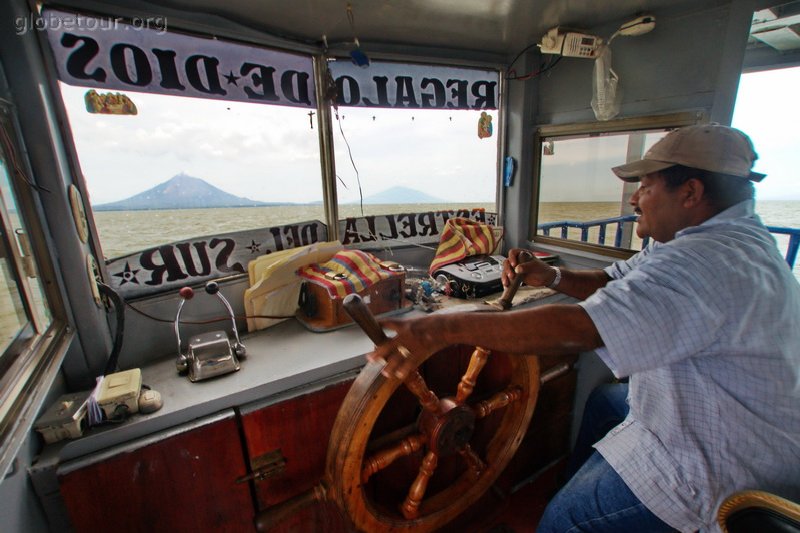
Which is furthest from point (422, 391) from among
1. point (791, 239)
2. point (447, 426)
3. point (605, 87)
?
point (791, 239)

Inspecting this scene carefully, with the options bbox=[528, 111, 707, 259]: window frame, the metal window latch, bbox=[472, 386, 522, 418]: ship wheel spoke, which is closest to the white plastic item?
bbox=[528, 111, 707, 259]: window frame

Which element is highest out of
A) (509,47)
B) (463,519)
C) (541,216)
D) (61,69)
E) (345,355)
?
(509,47)

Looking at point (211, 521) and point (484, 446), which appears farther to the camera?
point (484, 446)

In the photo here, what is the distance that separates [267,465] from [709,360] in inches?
45.6

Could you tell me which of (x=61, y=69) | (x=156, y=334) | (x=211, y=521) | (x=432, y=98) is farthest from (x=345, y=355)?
(x=432, y=98)

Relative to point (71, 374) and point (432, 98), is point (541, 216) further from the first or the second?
point (71, 374)

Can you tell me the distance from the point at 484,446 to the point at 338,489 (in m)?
0.71

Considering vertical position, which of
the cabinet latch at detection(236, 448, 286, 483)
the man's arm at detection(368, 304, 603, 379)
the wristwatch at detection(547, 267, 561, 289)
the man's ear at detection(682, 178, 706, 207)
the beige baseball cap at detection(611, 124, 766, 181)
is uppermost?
the beige baseball cap at detection(611, 124, 766, 181)

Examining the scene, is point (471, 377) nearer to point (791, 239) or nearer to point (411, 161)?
point (411, 161)

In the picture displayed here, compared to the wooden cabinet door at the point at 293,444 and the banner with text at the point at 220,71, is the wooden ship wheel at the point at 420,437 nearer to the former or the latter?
the wooden cabinet door at the point at 293,444

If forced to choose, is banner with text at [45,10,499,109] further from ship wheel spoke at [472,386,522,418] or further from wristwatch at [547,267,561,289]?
ship wheel spoke at [472,386,522,418]

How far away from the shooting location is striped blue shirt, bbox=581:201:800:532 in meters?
0.71

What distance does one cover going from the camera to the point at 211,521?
1025 millimetres

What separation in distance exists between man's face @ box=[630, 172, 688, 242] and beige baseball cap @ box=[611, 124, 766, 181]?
42 mm
